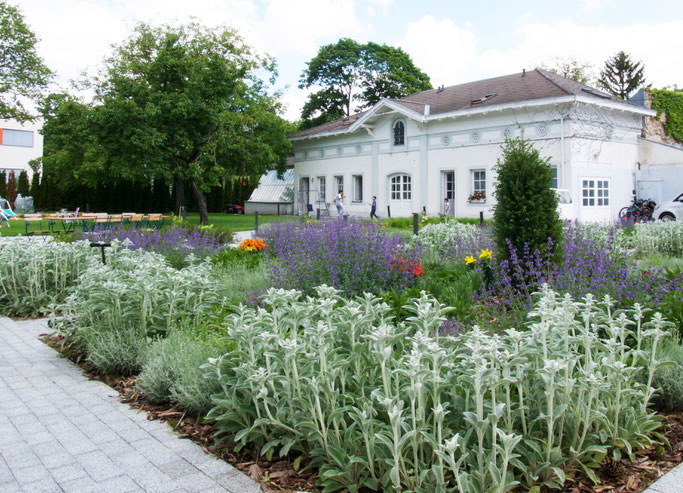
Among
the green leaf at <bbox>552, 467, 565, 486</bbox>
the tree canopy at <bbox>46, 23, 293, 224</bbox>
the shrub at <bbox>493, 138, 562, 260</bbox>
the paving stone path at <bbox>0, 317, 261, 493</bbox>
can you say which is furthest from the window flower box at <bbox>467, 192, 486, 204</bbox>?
the green leaf at <bbox>552, 467, 565, 486</bbox>

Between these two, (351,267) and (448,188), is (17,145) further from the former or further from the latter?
(351,267)

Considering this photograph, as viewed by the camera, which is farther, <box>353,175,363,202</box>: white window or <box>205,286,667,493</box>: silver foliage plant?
<box>353,175,363,202</box>: white window

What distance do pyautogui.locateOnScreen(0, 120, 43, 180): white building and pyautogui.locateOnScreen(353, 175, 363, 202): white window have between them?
33822 mm

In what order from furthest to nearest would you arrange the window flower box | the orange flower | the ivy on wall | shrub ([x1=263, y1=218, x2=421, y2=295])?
the ivy on wall
the window flower box
the orange flower
shrub ([x1=263, y1=218, x2=421, y2=295])

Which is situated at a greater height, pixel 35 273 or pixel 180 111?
pixel 180 111

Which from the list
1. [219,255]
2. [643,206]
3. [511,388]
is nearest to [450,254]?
[219,255]

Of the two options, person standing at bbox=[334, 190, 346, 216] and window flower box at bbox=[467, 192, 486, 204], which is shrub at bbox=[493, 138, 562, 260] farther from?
person standing at bbox=[334, 190, 346, 216]

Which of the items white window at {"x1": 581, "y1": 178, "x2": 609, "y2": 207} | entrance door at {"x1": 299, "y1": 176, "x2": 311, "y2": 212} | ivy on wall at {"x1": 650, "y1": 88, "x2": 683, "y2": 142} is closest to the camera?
white window at {"x1": 581, "y1": 178, "x2": 609, "y2": 207}

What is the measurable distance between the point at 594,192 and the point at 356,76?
2312 cm

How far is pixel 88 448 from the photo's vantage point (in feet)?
10.4

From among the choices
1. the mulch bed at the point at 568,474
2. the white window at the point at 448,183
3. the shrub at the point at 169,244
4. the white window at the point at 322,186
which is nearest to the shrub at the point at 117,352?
the mulch bed at the point at 568,474

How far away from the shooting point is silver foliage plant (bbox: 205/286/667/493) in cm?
249

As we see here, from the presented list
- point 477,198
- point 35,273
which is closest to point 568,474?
point 35,273

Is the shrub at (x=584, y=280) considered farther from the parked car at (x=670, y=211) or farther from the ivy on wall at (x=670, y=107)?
the ivy on wall at (x=670, y=107)
